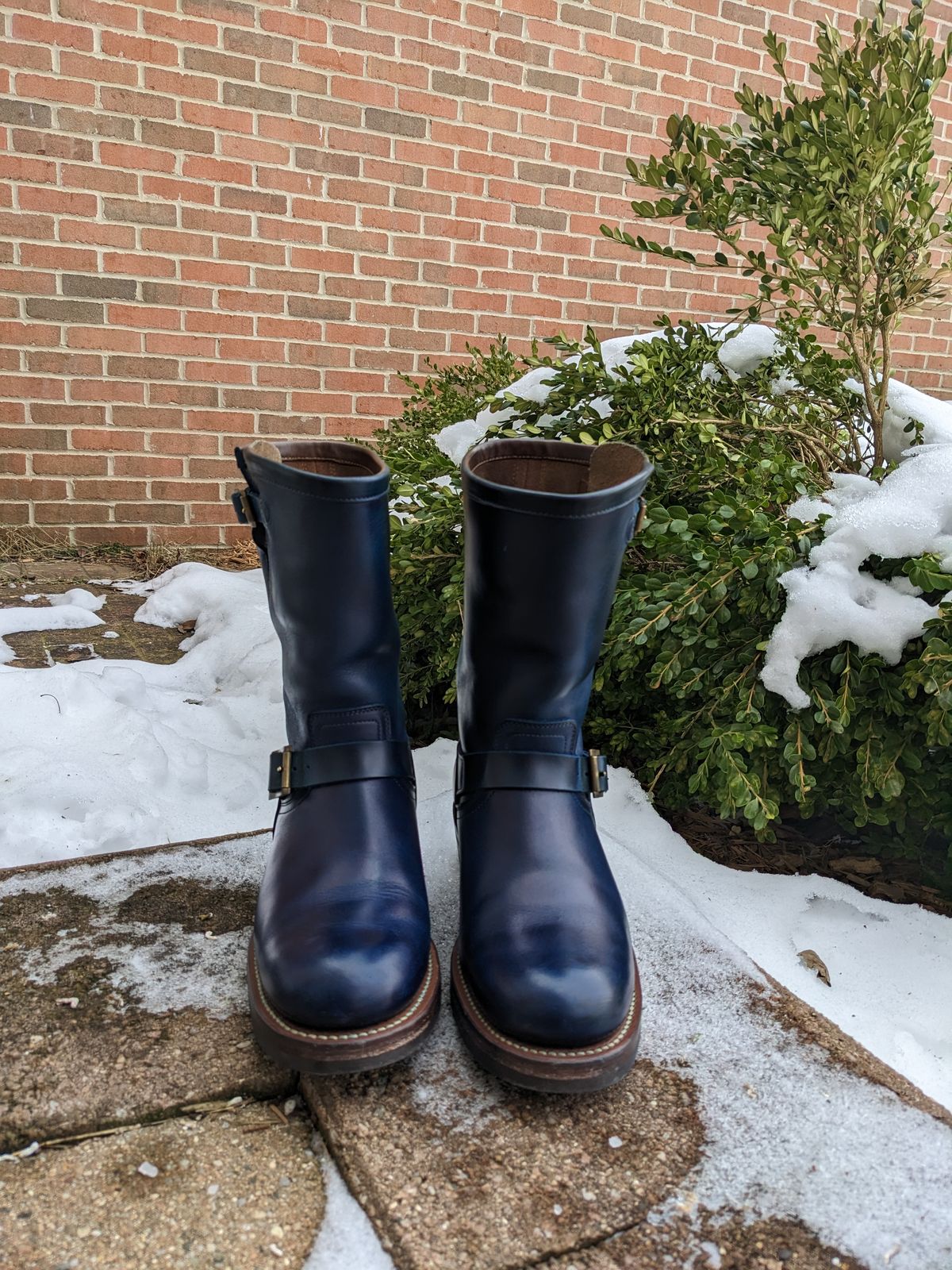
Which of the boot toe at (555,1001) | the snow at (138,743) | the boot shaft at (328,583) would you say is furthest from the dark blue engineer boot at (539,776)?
the snow at (138,743)

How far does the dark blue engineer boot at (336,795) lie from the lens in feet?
2.83

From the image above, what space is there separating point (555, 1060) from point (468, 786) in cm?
37

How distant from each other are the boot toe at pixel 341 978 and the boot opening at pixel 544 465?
0.58m

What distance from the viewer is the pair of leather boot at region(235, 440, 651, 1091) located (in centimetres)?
87

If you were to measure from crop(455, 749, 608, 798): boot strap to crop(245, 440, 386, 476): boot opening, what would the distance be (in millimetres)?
405

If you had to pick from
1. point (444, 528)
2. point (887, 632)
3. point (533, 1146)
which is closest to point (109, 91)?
point (444, 528)

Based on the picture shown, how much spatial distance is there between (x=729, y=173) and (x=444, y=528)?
2.51 feet

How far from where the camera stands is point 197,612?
8.79 feet

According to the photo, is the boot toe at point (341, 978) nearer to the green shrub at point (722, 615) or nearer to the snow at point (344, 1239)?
the snow at point (344, 1239)

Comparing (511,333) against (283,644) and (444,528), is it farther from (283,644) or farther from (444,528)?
(283,644)

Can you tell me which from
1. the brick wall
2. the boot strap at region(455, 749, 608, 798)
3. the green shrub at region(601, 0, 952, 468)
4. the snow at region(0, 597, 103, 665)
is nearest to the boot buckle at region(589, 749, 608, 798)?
the boot strap at region(455, 749, 608, 798)

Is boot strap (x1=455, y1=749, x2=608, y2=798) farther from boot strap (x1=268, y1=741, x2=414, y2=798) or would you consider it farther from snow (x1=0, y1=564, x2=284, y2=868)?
snow (x1=0, y1=564, x2=284, y2=868)

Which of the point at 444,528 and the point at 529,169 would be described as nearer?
the point at 444,528

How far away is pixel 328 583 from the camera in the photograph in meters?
1.06
